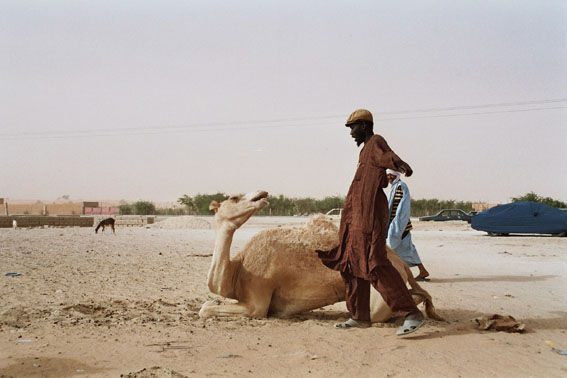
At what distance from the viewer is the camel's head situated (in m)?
5.39

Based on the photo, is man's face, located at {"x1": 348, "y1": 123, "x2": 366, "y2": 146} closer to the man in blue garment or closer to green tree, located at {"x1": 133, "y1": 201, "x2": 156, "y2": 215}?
the man in blue garment

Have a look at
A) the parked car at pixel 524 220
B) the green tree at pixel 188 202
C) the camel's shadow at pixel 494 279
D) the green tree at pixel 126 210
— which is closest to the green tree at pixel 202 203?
the green tree at pixel 188 202

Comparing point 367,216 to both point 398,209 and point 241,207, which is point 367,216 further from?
point 398,209

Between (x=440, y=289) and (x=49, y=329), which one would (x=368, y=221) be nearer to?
(x=49, y=329)

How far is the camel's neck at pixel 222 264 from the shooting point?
553cm

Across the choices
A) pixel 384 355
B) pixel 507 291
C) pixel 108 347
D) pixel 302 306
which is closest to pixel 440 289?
pixel 507 291

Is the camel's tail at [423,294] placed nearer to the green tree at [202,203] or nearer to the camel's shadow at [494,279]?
the camel's shadow at [494,279]

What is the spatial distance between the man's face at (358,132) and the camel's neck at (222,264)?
1.60 m

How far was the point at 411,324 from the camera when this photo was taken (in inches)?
203

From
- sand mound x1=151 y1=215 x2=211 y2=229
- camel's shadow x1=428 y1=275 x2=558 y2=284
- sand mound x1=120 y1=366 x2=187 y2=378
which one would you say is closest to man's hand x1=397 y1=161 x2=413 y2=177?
sand mound x1=120 y1=366 x2=187 y2=378

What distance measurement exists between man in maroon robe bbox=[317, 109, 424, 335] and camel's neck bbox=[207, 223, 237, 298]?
982mm

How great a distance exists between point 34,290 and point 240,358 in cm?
428

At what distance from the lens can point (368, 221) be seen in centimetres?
527

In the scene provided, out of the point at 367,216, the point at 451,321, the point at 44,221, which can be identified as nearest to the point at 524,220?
the point at 451,321
